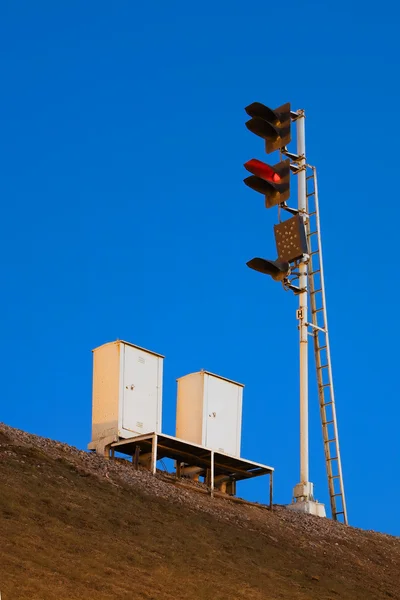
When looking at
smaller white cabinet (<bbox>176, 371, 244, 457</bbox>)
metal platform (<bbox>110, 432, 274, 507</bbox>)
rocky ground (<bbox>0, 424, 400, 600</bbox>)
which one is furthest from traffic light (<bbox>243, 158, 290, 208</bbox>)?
rocky ground (<bbox>0, 424, 400, 600</bbox>)

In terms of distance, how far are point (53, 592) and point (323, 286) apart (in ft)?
60.1

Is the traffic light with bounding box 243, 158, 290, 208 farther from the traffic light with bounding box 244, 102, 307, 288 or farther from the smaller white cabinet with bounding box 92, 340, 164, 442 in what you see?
the smaller white cabinet with bounding box 92, 340, 164, 442

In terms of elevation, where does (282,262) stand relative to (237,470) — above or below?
above

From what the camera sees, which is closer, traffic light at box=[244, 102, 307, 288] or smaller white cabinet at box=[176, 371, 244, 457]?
smaller white cabinet at box=[176, 371, 244, 457]

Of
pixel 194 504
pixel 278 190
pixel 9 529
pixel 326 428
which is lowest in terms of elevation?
pixel 9 529

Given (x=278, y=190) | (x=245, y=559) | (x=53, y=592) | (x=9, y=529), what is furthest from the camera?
(x=278, y=190)

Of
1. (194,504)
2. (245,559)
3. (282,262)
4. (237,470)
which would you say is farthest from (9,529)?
(282,262)

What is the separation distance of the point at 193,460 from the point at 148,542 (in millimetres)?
7451

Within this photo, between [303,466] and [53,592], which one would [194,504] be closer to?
[303,466]

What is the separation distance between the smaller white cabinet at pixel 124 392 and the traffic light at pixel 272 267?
4860 mm

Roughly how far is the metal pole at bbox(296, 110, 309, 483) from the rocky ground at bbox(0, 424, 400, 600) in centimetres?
262

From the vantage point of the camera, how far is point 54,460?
77.0 ft

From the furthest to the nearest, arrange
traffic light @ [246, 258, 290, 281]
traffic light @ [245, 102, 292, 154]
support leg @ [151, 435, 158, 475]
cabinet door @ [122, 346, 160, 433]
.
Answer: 1. traffic light @ [245, 102, 292, 154]
2. traffic light @ [246, 258, 290, 281]
3. cabinet door @ [122, 346, 160, 433]
4. support leg @ [151, 435, 158, 475]

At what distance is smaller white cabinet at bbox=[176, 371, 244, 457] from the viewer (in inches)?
1113
